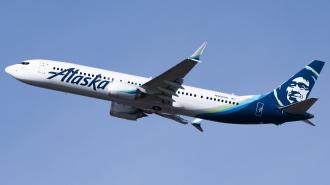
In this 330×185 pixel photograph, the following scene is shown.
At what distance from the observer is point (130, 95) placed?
72.8m

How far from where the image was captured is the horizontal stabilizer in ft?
230

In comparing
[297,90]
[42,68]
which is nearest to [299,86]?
[297,90]

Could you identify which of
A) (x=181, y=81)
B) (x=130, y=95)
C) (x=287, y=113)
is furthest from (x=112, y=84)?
(x=287, y=113)

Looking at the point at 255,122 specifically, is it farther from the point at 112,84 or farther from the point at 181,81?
the point at 112,84

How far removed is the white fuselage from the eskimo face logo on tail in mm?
5344

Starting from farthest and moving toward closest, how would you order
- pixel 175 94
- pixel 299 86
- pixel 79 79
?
1. pixel 299 86
2. pixel 79 79
3. pixel 175 94

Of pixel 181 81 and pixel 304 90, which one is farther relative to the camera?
pixel 304 90

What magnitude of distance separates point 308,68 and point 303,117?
766cm

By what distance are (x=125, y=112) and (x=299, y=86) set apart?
20841mm

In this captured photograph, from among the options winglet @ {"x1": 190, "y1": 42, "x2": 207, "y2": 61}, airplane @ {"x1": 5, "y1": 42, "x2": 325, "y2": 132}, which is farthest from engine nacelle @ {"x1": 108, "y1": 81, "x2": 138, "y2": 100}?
winglet @ {"x1": 190, "y1": 42, "x2": 207, "y2": 61}

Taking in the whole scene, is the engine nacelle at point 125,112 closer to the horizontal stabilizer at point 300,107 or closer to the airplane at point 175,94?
the airplane at point 175,94

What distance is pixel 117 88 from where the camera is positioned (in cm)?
7300

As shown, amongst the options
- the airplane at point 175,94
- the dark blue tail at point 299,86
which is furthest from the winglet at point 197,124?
the dark blue tail at point 299,86

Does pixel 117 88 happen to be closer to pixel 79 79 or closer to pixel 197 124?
pixel 79 79
